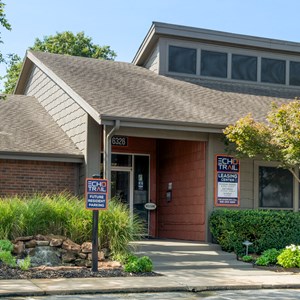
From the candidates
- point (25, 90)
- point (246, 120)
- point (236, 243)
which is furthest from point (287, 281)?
point (25, 90)

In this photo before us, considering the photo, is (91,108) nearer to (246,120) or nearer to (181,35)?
(246,120)

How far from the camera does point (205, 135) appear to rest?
16.1 m

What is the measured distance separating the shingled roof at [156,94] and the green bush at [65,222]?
2451mm

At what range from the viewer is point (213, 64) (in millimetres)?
20297

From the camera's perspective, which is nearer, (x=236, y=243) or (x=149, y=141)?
(x=236, y=243)

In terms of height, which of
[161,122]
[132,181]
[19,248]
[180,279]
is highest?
[161,122]

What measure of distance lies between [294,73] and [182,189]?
23.0ft

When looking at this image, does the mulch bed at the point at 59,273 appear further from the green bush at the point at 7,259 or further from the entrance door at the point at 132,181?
the entrance door at the point at 132,181

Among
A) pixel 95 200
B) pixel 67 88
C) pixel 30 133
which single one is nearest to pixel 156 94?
pixel 67 88

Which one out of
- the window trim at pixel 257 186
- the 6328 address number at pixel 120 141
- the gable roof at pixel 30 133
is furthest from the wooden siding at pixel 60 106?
the window trim at pixel 257 186

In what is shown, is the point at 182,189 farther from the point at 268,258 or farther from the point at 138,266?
the point at 138,266

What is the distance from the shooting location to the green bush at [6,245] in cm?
1225

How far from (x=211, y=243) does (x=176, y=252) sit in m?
1.35

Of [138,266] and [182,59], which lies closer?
[138,266]
